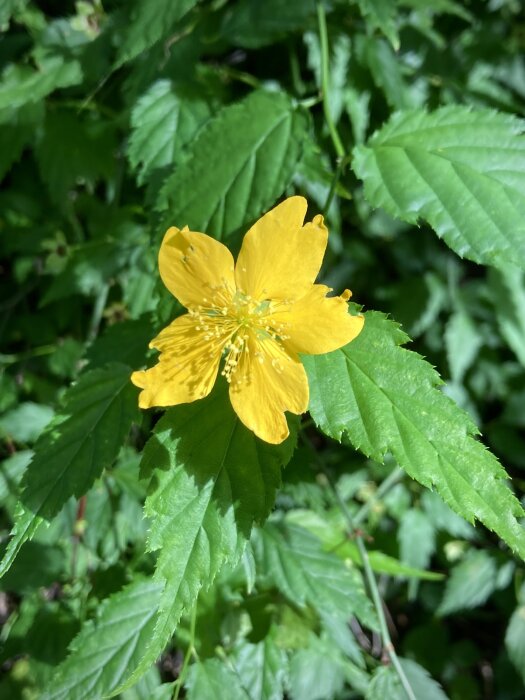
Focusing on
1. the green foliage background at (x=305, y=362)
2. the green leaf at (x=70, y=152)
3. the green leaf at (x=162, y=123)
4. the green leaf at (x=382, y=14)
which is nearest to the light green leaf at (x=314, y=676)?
the green foliage background at (x=305, y=362)

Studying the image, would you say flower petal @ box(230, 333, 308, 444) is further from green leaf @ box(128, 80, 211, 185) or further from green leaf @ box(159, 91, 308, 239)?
green leaf @ box(128, 80, 211, 185)

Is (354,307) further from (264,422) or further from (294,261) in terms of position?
(264,422)

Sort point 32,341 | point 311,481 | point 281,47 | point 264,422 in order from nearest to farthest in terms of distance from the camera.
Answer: point 264,422, point 311,481, point 281,47, point 32,341

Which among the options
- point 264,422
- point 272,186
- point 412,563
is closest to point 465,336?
point 412,563

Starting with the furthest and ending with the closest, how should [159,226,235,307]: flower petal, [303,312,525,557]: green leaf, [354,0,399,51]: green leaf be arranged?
[354,0,399,51]: green leaf
[159,226,235,307]: flower petal
[303,312,525,557]: green leaf

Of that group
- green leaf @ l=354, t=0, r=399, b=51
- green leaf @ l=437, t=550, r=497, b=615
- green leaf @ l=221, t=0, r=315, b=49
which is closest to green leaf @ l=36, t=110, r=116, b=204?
green leaf @ l=221, t=0, r=315, b=49

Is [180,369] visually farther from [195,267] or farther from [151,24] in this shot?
[151,24]

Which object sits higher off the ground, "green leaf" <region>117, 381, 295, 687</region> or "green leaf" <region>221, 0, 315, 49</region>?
"green leaf" <region>221, 0, 315, 49</region>
